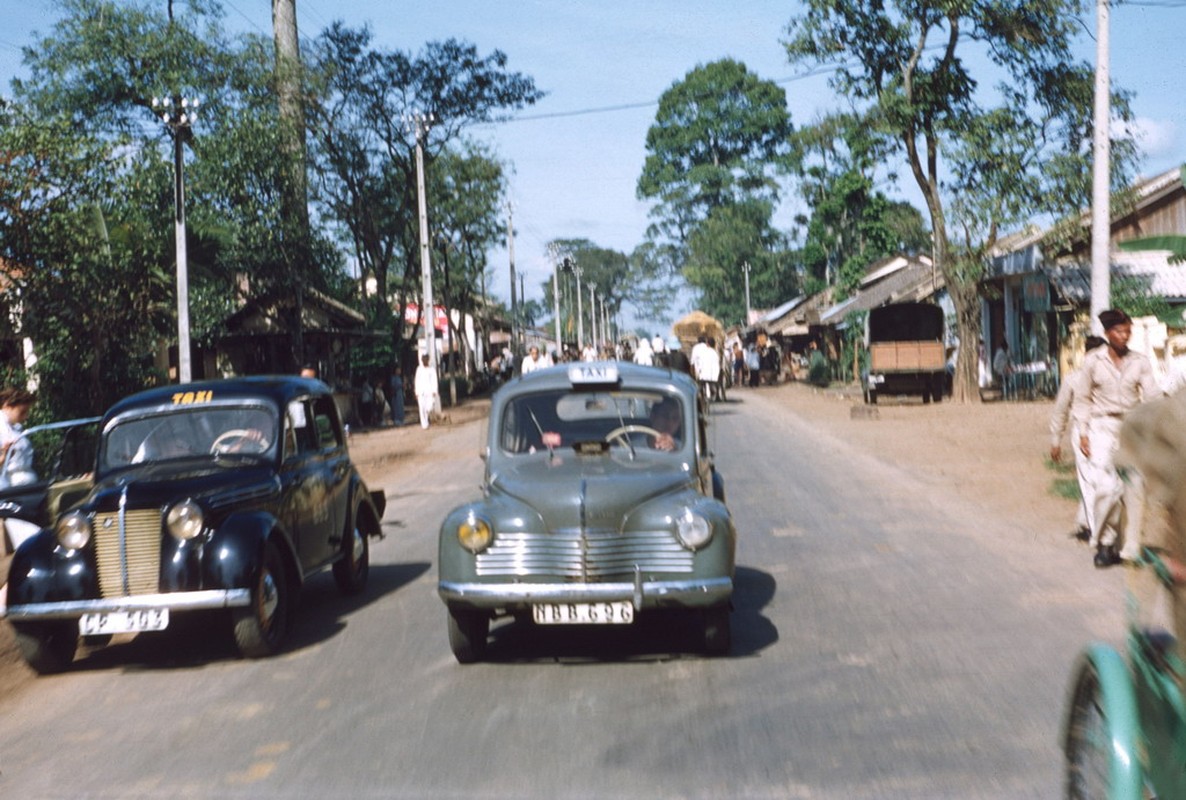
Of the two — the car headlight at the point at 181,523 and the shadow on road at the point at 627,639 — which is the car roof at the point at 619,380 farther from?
the car headlight at the point at 181,523

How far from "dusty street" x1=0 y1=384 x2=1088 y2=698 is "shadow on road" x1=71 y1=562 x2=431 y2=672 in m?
0.55

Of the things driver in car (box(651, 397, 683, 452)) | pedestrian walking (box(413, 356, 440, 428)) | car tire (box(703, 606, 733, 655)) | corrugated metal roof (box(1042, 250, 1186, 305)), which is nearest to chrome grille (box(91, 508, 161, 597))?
driver in car (box(651, 397, 683, 452))

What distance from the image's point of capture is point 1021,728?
5945mm

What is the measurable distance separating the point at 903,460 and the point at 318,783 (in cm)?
1550

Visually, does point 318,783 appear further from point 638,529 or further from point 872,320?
point 872,320

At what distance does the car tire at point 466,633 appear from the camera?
750 cm

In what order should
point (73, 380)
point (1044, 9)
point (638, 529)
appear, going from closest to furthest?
point (638, 529)
point (73, 380)
point (1044, 9)

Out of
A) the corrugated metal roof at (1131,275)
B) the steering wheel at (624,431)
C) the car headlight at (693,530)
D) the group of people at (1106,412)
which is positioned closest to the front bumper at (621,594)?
the car headlight at (693,530)

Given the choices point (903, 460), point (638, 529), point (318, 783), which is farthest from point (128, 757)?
point (903, 460)

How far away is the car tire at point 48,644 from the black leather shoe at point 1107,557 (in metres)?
7.50

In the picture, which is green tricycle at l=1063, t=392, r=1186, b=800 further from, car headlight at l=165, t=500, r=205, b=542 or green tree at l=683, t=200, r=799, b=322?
green tree at l=683, t=200, r=799, b=322

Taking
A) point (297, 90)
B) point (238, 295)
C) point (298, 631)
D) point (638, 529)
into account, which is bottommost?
point (298, 631)

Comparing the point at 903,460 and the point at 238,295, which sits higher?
the point at 238,295

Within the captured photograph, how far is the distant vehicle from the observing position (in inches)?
1359
